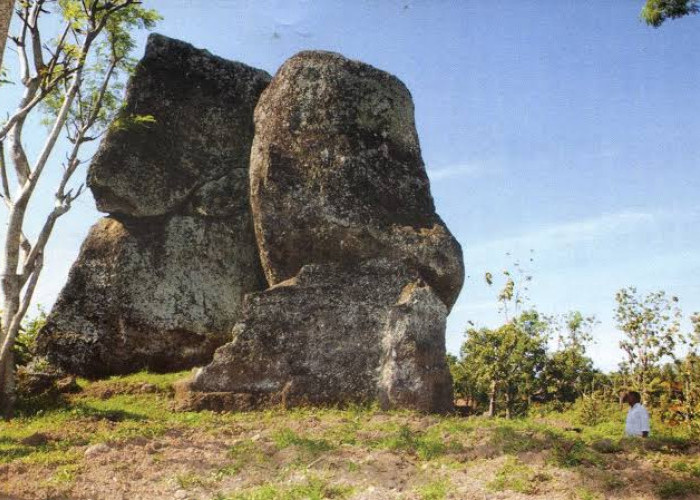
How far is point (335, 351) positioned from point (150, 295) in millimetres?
7953

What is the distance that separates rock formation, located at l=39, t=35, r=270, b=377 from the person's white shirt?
12795 millimetres

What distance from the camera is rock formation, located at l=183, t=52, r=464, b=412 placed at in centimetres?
1650

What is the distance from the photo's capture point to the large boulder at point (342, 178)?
1798cm

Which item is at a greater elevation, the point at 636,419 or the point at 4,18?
the point at 4,18

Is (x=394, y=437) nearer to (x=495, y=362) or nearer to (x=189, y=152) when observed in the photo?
(x=189, y=152)

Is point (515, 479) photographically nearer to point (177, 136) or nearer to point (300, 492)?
point (300, 492)

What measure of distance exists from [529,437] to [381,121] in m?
10.7

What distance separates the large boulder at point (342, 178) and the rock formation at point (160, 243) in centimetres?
365

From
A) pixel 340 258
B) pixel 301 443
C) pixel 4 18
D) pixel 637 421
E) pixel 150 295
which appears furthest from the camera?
pixel 150 295

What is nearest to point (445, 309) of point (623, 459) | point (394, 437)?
point (394, 437)

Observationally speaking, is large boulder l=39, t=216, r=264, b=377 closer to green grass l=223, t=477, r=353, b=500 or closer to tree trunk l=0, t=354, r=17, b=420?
tree trunk l=0, t=354, r=17, b=420

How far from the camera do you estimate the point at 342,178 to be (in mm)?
18438

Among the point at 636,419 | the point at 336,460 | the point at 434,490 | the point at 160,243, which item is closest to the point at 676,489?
the point at 434,490

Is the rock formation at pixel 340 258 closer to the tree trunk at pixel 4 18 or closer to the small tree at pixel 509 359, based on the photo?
the tree trunk at pixel 4 18
